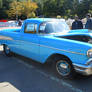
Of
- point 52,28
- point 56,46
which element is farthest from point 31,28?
point 56,46

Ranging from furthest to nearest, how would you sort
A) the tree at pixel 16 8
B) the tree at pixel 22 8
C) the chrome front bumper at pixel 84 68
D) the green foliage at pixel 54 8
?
the green foliage at pixel 54 8 < the tree at pixel 22 8 < the tree at pixel 16 8 < the chrome front bumper at pixel 84 68

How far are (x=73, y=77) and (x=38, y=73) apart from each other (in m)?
1.19

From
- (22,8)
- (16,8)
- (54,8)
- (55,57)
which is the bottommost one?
(55,57)

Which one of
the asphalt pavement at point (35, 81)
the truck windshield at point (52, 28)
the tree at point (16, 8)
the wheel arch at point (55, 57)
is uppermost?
the tree at point (16, 8)

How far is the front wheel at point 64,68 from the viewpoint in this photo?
3660mm

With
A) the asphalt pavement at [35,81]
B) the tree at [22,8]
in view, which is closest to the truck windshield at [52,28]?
the asphalt pavement at [35,81]

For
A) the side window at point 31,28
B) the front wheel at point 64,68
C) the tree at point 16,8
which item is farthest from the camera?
the tree at point 16,8

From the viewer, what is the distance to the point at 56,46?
372cm

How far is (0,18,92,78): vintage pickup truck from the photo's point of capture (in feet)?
10.7

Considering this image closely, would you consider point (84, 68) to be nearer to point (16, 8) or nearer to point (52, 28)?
point (52, 28)

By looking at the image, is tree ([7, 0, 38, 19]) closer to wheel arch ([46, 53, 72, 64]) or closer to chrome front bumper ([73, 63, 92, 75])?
wheel arch ([46, 53, 72, 64])

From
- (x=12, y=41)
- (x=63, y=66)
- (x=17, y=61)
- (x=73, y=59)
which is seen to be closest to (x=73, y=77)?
(x=63, y=66)

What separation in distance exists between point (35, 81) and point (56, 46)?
3.92 feet

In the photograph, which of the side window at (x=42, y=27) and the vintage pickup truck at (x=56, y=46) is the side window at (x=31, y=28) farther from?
the side window at (x=42, y=27)
